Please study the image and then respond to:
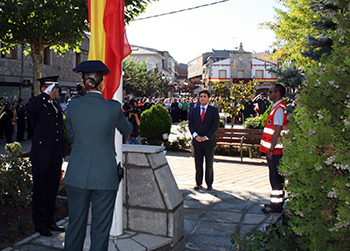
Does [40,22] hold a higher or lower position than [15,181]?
higher

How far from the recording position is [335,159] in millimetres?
2551

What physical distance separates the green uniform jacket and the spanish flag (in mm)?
1013

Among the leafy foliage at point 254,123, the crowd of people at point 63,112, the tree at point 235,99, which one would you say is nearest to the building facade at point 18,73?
the crowd of people at point 63,112

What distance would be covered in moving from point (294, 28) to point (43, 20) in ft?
57.1

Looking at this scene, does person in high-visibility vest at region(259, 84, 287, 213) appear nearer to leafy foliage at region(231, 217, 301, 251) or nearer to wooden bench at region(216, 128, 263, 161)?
leafy foliage at region(231, 217, 301, 251)

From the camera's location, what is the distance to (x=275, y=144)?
18.0 feet

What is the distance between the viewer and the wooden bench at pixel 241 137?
10.5m

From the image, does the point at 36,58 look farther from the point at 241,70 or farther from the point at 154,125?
the point at 241,70

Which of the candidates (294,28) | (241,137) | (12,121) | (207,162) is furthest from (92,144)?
(294,28)

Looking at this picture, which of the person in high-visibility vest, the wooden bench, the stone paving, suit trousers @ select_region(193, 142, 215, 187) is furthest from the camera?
the wooden bench

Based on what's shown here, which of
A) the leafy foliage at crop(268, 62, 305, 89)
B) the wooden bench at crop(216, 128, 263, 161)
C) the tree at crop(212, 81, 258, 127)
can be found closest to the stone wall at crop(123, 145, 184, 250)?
the wooden bench at crop(216, 128, 263, 161)

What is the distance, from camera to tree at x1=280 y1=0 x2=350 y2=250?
2.59 metres

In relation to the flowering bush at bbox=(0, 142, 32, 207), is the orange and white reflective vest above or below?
above

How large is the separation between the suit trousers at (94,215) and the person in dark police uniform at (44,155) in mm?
1451
